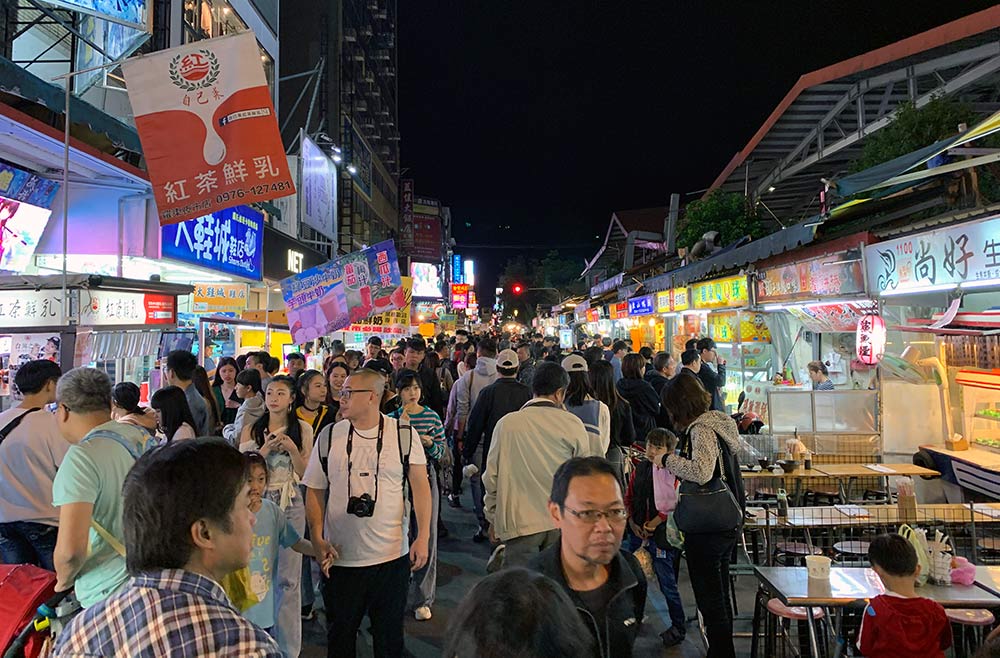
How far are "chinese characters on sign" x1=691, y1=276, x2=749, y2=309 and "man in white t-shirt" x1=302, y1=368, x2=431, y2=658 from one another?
353 inches

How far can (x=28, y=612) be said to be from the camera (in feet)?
10.7

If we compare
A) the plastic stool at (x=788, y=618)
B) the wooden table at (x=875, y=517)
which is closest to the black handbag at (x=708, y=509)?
the plastic stool at (x=788, y=618)

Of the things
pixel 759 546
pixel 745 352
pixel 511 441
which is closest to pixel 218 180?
pixel 511 441

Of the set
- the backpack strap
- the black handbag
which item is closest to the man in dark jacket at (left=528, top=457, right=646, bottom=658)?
the black handbag

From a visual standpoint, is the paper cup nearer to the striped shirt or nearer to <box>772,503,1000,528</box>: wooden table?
<box>772,503,1000,528</box>: wooden table

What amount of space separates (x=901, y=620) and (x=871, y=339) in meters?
5.23

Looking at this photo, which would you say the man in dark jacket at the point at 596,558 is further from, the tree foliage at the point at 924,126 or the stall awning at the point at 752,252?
the tree foliage at the point at 924,126

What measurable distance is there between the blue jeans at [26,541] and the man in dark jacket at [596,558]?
3.64 m

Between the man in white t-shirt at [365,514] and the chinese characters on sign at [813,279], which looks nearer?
Result: the man in white t-shirt at [365,514]

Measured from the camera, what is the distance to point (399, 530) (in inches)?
151

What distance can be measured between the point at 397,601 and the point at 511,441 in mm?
1201

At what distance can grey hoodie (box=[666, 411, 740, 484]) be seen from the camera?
4191mm

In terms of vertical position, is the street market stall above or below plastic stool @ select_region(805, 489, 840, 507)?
above

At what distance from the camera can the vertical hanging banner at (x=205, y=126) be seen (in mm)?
6223
